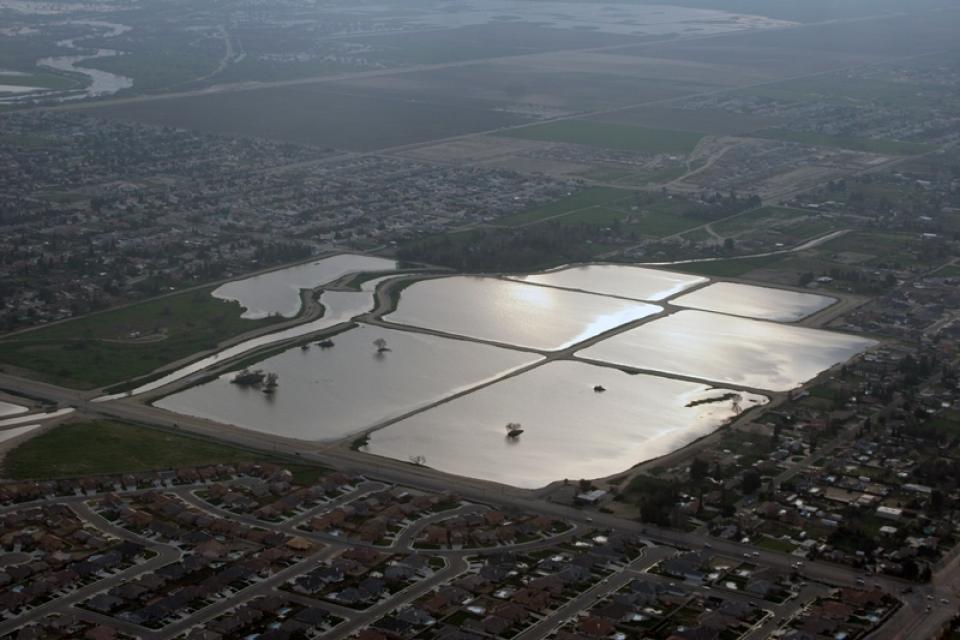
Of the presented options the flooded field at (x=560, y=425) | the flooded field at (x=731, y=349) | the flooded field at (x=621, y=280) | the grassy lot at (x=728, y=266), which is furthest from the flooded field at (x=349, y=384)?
the grassy lot at (x=728, y=266)

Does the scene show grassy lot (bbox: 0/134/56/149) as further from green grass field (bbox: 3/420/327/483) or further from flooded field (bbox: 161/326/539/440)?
green grass field (bbox: 3/420/327/483)

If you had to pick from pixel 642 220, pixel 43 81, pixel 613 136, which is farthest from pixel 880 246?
pixel 43 81

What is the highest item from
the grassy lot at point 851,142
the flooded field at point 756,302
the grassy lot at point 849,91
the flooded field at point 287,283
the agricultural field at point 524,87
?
the grassy lot at point 849,91

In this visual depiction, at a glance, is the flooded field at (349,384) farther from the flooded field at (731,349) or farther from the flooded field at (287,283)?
the flooded field at (287,283)

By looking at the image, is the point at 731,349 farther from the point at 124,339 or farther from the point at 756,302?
the point at 124,339

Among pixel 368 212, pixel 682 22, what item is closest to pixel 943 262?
pixel 368 212

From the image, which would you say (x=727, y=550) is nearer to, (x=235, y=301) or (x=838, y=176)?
(x=235, y=301)

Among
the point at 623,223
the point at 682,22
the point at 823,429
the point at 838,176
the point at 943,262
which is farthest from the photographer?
the point at 682,22
